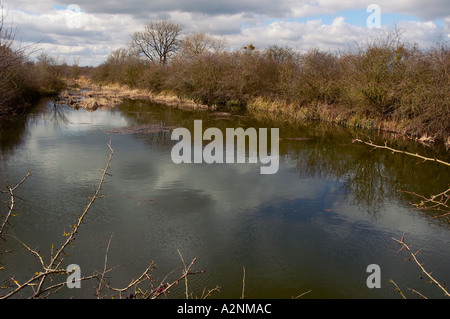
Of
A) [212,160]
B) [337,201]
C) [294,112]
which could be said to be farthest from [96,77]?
[337,201]

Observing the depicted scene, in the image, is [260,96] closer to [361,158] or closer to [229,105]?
[229,105]

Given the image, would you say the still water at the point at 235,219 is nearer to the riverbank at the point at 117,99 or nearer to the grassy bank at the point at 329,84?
the grassy bank at the point at 329,84

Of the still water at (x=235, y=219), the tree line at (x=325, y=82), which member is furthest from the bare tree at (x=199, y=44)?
the still water at (x=235, y=219)

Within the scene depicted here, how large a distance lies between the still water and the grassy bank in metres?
2.76

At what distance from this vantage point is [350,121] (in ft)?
55.4

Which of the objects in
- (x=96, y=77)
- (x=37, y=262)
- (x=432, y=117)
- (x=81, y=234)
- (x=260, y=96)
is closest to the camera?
(x=37, y=262)

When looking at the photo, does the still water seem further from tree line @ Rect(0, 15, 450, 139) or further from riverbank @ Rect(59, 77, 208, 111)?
riverbank @ Rect(59, 77, 208, 111)

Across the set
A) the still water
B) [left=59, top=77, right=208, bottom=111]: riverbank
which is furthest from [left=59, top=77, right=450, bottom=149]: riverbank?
the still water

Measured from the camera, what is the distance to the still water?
4551 mm

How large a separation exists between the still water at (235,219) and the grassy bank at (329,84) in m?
2.76

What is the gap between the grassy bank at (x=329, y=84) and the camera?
43.2 feet

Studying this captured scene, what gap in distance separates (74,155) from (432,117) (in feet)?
38.1
